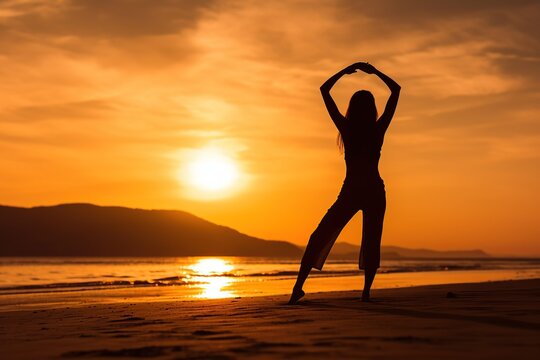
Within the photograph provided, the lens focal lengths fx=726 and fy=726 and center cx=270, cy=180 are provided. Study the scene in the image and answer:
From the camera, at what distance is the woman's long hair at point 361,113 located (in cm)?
814

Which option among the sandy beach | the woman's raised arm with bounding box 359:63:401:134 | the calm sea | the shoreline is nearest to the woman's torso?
the woman's raised arm with bounding box 359:63:401:134

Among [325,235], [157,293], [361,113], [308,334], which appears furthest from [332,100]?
[157,293]

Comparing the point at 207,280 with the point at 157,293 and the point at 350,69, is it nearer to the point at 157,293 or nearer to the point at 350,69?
the point at 157,293

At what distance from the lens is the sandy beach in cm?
453

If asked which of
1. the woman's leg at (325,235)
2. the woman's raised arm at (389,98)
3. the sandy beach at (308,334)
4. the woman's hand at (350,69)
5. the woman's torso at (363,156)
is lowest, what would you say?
the sandy beach at (308,334)

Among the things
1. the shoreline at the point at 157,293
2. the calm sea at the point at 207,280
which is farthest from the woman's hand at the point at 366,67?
the calm sea at the point at 207,280

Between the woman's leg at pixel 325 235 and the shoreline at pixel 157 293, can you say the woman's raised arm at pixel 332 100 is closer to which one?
the woman's leg at pixel 325 235

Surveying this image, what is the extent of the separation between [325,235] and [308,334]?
9.94 feet

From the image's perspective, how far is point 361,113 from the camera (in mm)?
8172

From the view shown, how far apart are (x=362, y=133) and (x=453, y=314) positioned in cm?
244

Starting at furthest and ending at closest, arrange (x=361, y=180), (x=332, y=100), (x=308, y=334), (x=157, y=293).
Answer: (x=157, y=293) → (x=332, y=100) → (x=361, y=180) → (x=308, y=334)

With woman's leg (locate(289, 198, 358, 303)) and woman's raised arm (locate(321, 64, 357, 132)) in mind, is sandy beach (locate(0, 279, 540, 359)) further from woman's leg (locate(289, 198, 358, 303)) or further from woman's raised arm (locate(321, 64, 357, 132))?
woman's raised arm (locate(321, 64, 357, 132))

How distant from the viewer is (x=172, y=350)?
4.85m

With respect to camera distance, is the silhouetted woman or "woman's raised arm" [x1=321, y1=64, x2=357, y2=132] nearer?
the silhouetted woman
